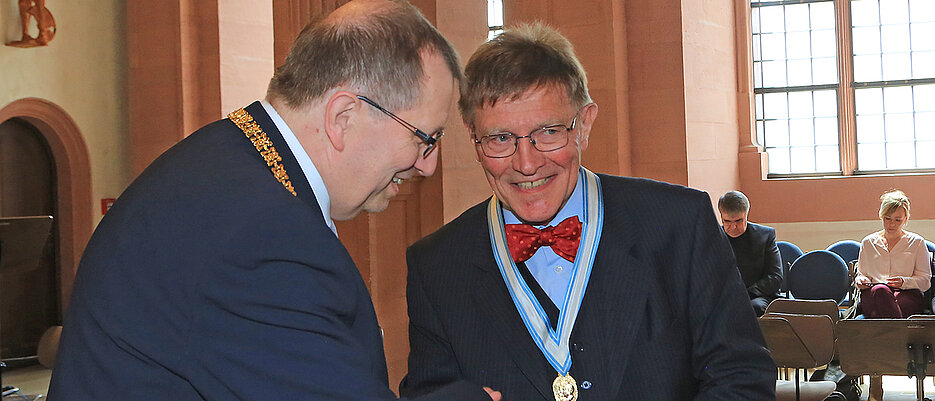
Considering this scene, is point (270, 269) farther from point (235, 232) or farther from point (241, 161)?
point (241, 161)

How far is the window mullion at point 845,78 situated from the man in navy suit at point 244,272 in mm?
11941

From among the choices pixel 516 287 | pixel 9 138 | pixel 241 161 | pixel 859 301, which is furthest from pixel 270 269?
pixel 9 138

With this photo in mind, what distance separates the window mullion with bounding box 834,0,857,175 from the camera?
12172 millimetres

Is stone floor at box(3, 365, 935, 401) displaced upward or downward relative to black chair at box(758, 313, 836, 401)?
downward

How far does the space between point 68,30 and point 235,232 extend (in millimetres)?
11448

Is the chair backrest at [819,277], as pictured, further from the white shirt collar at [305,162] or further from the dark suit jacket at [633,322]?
the white shirt collar at [305,162]

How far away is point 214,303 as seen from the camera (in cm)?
119

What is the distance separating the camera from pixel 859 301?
315 inches

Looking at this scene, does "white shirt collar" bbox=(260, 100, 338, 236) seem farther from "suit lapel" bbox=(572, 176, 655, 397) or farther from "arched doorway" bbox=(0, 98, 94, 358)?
"arched doorway" bbox=(0, 98, 94, 358)

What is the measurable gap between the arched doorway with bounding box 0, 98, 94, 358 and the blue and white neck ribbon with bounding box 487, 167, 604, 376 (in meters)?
10.4

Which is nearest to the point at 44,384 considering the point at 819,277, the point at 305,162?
the point at 819,277

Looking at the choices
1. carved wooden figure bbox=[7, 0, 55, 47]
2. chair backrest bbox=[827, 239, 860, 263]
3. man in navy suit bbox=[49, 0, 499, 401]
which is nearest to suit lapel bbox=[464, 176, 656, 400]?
man in navy suit bbox=[49, 0, 499, 401]

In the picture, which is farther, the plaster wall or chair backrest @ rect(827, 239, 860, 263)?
the plaster wall

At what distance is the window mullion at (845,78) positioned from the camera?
12172 mm
